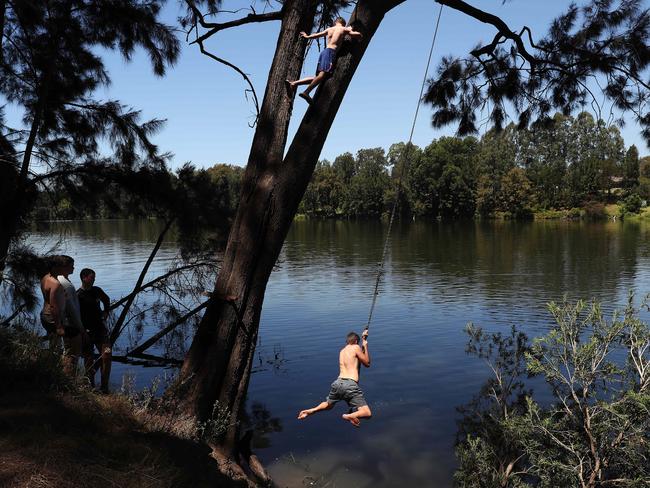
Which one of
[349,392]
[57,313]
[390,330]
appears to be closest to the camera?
[57,313]

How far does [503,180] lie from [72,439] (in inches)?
3518

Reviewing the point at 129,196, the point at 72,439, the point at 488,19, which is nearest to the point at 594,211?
the point at 488,19

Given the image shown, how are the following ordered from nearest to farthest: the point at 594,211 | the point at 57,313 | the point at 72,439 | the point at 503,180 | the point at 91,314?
1. the point at 72,439
2. the point at 57,313
3. the point at 91,314
4. the point at 594,211
5. the point at 503,180

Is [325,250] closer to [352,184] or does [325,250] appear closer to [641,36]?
[641,36]

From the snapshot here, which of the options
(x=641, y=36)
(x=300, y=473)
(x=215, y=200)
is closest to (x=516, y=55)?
(x=641, y=36)

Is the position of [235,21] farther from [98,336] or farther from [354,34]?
[98,336]

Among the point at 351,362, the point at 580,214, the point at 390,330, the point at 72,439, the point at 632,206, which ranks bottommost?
the point at 390,330

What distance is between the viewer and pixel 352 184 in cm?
11469

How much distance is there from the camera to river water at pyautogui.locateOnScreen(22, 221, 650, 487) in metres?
8.65

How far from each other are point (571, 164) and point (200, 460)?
10933cm

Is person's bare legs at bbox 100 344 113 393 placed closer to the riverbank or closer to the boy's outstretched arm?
the boy's outstretched arm

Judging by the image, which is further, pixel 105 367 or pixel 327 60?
pixel 105 367

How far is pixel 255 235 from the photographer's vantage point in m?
5.52

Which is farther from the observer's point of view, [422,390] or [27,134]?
[422,390]
